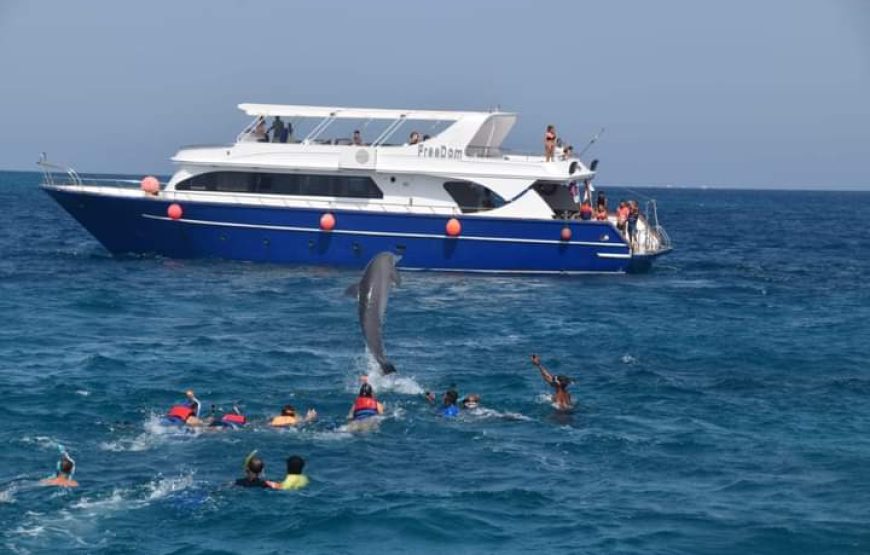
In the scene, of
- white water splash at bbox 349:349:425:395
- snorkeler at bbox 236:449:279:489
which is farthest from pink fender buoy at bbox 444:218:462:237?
snorkeler at bbox 236:449:279:489

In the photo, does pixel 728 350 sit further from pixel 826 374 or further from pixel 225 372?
pixel 225 372

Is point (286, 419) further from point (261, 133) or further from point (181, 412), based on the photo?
point (261, 133)

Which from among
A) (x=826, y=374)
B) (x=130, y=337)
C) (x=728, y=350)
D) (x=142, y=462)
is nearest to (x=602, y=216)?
(x=728, y=350)

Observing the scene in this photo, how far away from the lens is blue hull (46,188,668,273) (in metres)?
39.1

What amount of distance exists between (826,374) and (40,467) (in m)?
16.4

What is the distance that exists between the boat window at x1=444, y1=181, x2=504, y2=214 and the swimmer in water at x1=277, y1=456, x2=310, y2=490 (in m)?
23.0

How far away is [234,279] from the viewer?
37.9 m

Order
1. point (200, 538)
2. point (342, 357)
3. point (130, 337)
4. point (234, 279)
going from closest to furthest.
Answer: point (200, 538), point (342, 357), point (130, 337), point (234, 279)

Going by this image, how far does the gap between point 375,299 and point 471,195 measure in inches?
711

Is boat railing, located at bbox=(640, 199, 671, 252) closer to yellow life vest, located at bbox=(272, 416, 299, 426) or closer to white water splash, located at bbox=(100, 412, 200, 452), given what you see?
yellow life vest, located at bbox=(272, 416, 299, 426)

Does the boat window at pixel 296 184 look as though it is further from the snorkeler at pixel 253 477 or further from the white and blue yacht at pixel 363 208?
the snorkeler at pixel 253 477

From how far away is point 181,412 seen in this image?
67.5ft

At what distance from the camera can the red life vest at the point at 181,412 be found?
67.4 feet

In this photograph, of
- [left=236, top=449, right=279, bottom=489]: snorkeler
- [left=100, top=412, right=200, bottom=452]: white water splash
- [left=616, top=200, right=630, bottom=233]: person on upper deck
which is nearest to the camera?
[left=236, top=449, right=279, bottom=489]: snorkeler
